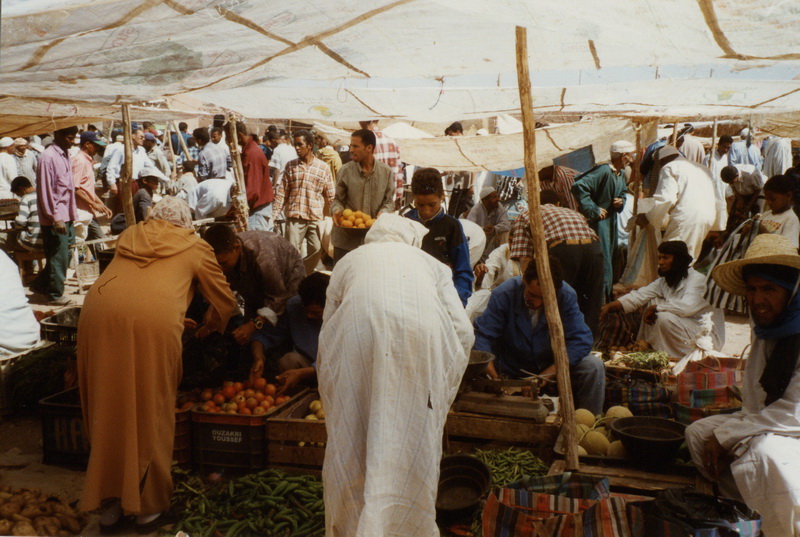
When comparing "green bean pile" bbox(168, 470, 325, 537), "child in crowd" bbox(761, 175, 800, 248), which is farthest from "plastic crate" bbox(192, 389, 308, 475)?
"child in crowd" bbox(761, 175, 800, 248)

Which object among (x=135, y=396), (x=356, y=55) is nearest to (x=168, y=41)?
(x=356, y=55)

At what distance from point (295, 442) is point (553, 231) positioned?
3287 millimetres

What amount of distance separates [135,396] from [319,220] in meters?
5.18

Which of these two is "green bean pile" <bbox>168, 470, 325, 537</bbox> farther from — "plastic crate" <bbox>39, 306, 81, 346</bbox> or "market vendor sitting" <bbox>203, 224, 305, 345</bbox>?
"plastic crate" <bbox>39, 306, 81, 346</bbox>

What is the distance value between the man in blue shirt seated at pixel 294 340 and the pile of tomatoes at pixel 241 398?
0.14 meters

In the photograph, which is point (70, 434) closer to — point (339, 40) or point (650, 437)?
point (339, 40)

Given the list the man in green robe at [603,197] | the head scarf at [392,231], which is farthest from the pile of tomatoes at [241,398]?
the man in green robe at [603,197]

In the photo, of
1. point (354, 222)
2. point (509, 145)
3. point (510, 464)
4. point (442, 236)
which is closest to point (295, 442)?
point (510, 464)

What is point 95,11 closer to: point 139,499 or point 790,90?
point 139,499

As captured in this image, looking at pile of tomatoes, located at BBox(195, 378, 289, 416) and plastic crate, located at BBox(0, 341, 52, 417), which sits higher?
pile of tomatoes, located at BBox(195, 378, 289, 416)

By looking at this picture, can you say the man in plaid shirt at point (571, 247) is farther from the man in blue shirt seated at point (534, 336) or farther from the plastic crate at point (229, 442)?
the plastic crate at point (229, 442)

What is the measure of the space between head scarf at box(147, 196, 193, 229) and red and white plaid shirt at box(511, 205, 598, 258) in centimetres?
325

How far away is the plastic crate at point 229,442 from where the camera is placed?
13.2 ft

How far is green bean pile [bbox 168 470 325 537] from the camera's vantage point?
354 cm
